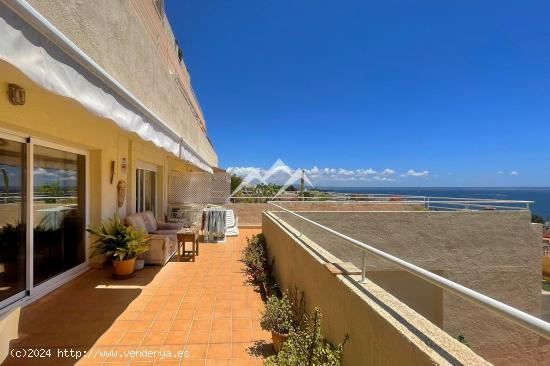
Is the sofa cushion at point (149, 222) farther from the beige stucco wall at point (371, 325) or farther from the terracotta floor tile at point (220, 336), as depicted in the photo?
the beige stucco wall at point (371, 325)

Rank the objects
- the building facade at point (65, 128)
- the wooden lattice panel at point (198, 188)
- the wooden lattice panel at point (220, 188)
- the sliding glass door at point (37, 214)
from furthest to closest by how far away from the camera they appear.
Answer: the wooden lattice panel at point (220, 188)
the wooden lattice panel at point (198, 188)
the sliding glass door at point (37, 214)
the building facade at point (65, 128)

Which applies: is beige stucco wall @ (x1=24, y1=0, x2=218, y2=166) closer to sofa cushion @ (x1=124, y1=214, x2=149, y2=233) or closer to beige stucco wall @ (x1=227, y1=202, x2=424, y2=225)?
sofa cushion @ (x1=124, y1=214, x2=149, y2=233)

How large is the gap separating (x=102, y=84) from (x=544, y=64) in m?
22.2

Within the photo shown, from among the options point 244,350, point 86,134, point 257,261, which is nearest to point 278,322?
point 244,350

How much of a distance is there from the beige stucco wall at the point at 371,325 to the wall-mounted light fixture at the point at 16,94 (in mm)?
3450

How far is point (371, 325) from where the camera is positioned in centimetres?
180

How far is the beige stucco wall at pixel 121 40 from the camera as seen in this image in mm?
3637

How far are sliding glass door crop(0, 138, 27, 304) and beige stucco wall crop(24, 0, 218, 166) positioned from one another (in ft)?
4.96

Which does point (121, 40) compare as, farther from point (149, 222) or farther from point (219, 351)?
point (219, 351)

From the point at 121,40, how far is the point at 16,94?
2.56m

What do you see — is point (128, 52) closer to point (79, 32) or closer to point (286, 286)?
point (79, 32)

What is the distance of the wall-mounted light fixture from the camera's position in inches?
126

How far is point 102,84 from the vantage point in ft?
8.71

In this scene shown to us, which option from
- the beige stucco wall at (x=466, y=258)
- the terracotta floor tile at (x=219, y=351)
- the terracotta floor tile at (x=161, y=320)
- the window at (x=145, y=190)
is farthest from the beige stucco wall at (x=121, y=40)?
the beige stucco wall at (x=466, y=258)
